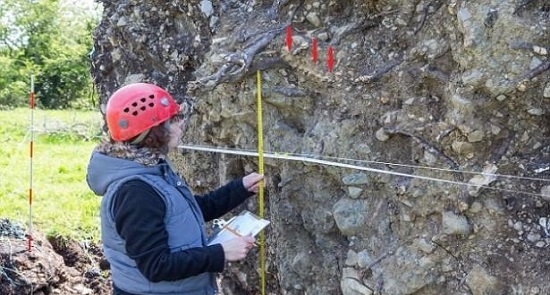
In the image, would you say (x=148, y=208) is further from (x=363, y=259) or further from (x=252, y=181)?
(x=363, y=259)

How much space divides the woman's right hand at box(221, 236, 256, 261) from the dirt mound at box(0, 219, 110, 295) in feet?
11.9

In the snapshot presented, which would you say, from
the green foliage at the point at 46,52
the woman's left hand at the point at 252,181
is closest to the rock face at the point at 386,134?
the woman's left hand at the point at 252,181

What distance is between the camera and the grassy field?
7621 mm

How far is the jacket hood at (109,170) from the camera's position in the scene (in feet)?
10.2

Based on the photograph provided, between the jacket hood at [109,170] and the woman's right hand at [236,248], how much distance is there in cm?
41

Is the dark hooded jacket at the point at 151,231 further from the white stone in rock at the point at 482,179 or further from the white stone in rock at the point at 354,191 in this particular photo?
the white stone in rock at the point at 482,179

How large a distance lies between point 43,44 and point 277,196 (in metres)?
27.2

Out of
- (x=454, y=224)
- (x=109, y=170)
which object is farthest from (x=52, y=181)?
(x=454, y=224)

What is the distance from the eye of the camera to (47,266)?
661 cm

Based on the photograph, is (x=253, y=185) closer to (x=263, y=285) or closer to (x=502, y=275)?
(x=263, y=285)

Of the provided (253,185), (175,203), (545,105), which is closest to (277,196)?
(253,185)

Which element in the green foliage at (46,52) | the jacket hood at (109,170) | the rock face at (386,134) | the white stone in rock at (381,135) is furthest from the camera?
the green foliage at (46,52)

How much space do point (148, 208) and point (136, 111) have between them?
0.40 meters

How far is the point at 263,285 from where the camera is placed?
13.8 feet
